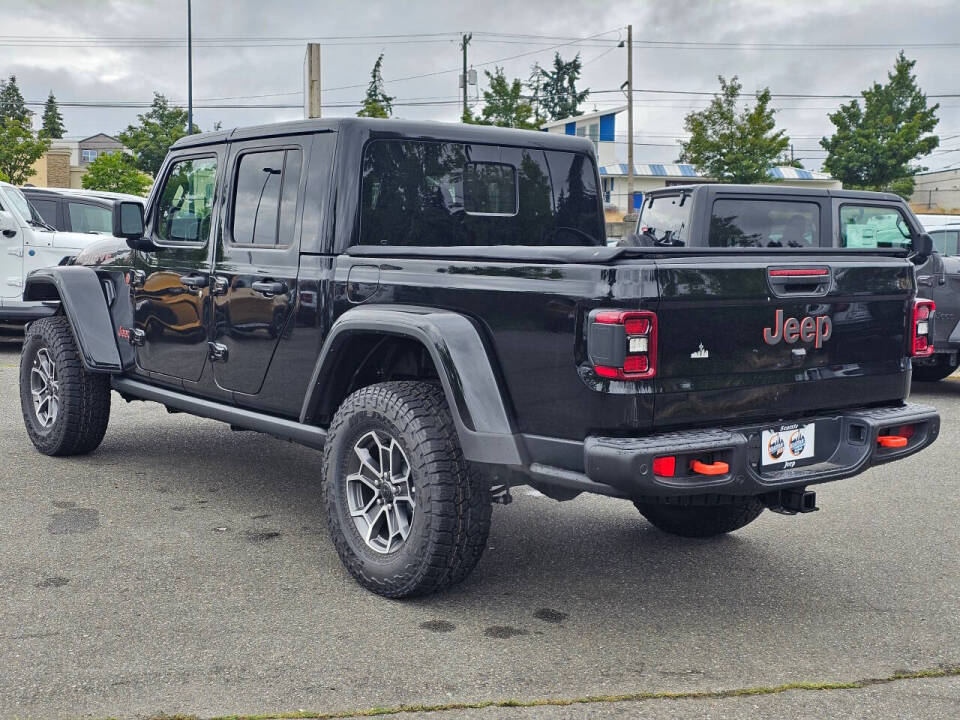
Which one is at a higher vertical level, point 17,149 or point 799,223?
point 17,149

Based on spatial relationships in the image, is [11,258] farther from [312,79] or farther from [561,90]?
[561,90]

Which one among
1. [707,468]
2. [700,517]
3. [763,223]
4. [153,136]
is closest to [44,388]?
[700,517]

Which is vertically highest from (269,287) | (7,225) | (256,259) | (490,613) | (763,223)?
(7,225)

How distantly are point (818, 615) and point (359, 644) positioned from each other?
1788mm

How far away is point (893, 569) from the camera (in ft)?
15.9

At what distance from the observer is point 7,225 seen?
12219 millimetres

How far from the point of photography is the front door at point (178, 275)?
18.3ft

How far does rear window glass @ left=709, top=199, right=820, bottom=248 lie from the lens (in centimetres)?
863

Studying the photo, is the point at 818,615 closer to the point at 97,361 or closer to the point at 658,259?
the point at 658,259

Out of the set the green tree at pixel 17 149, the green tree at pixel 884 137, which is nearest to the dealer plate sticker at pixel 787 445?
the green tree at pixel 17 149

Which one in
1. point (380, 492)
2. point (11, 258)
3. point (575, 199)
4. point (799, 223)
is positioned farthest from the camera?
point (11, 258)

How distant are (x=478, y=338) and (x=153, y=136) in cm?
4257

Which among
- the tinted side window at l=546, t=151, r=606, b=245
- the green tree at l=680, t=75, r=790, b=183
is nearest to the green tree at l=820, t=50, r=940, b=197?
the green tree at l=680, t=75, r=790, b=183

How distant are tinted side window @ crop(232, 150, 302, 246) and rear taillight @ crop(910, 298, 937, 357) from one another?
274cm
